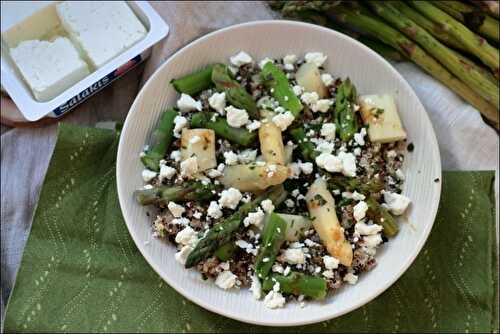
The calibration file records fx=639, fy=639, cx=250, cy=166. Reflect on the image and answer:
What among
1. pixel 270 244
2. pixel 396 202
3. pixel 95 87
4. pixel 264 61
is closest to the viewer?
pixel 270 244

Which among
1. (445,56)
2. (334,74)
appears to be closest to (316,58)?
(334,74)

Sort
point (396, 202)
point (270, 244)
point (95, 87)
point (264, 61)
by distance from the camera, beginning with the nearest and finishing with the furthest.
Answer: point (270, 244) → point (396, 202) → point (264, 61) → point (95, 87)

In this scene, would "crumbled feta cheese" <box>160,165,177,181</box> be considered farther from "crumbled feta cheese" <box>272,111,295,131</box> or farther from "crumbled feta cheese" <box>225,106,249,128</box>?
"crumbled feta cheese" <box>272,111,295,131</box>

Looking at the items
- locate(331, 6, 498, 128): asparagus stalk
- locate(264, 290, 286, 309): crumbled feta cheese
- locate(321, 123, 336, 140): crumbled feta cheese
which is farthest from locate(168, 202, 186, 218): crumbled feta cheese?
locate(331, 6, 498, 128): asparagus stalk

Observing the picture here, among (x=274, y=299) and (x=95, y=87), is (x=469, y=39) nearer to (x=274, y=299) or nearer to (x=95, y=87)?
(x=274, y=299)

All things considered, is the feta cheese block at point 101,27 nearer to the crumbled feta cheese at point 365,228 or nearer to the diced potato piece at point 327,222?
the diced potato piece at point 327,222

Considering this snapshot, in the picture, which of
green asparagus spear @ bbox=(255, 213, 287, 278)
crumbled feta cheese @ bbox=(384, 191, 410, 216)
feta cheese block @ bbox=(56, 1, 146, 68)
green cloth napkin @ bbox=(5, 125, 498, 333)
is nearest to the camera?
green asparagus spear @ bbox=(255, 213, 287, 278)

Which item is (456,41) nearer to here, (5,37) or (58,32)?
(58,32)
